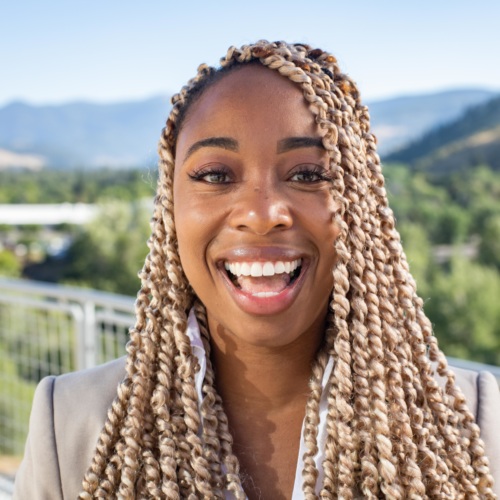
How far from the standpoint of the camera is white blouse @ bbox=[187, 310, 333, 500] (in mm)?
1362

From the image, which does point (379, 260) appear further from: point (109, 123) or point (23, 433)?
point (109, 123)

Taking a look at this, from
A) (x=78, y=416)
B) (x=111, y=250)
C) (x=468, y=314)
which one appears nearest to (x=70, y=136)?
(x=111, y=250)

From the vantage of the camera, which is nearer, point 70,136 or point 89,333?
point 89,333

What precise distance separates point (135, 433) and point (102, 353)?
2473 millimetres

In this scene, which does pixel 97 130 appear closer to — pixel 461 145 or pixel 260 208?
pixel 461 145

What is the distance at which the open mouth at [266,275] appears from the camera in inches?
51.2

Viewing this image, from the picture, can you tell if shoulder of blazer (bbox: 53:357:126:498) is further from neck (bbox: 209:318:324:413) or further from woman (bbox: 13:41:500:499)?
neck (bbox: 209:318:324:413)

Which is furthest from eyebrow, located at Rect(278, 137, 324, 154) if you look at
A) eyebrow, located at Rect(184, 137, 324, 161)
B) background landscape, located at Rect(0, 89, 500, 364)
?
background landscape, located at Rect(0, 89, 500, 364)

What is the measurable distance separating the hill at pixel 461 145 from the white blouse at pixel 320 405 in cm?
7396

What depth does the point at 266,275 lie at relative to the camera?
1.30 m

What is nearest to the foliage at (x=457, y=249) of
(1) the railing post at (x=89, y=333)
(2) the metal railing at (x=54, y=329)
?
(2) the metal railing at (x=54, y=329)

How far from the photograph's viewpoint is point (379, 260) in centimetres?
137

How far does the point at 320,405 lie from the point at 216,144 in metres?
0.58

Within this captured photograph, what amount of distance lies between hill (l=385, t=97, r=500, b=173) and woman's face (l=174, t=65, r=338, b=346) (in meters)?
74.0
